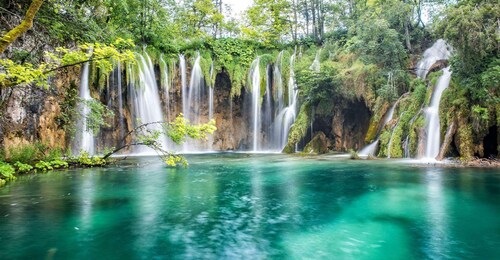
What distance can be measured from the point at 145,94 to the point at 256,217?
19.6 meters

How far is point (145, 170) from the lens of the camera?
14.0 metres

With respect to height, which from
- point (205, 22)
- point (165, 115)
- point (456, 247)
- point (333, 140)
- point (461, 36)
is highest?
point (205, 22)

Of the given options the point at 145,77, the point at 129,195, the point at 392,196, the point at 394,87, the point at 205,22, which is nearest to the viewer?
the point at 392,196

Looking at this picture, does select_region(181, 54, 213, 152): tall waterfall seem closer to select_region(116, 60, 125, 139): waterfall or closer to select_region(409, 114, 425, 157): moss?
select_region(116, 60, 125, 139): waterfall

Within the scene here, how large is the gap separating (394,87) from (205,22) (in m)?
20.8

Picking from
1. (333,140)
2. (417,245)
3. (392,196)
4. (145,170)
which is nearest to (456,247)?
(417,245)

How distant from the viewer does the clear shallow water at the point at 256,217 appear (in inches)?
191

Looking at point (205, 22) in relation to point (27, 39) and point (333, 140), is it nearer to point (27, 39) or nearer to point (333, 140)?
point (333, 140)

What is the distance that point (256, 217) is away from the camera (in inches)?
259

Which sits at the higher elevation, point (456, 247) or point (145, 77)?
point (145, 77)

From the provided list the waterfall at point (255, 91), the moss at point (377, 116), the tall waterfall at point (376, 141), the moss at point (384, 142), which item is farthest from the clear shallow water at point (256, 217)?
the waterfall at point (255, 91)

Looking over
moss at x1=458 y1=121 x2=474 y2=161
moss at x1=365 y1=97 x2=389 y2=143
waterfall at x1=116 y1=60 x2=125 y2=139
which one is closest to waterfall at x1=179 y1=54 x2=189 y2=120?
waterfall at x1=116 y1=60 x2=125 y2=139

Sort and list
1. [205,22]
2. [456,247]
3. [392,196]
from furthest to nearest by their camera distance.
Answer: [205,22], [392,196], [456,247]

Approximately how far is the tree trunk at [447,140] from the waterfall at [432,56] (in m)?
6.56
